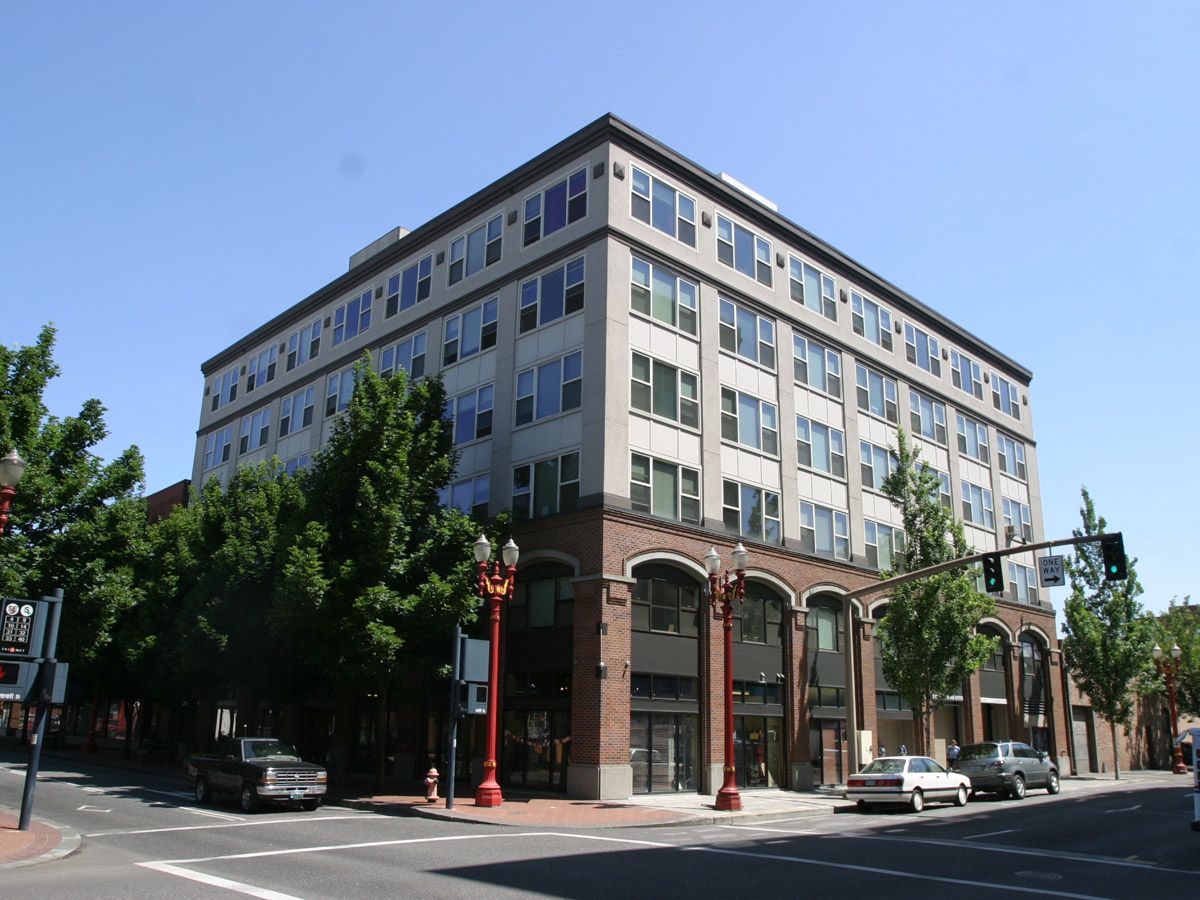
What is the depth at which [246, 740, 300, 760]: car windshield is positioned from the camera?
22.4m

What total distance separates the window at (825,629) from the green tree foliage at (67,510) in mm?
22296

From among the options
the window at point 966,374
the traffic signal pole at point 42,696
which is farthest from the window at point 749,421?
the traffic signal pole at point 42,696

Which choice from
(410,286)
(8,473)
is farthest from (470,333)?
(8,473)

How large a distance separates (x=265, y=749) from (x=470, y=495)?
11.5 metres

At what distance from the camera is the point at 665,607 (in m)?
28.5

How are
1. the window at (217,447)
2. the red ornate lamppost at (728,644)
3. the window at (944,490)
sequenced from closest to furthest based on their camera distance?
the red ornate lamppost at (728,644) < the window at (944,490) < the window at (217,447)

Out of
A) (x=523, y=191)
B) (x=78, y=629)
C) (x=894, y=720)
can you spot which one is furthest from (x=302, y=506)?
(x=894, y=720)

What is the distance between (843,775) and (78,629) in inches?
1006

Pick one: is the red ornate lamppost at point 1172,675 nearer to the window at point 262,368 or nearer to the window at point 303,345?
the window at point 303,345

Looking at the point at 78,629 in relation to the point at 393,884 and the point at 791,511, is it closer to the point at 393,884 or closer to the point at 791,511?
the point at 393,884

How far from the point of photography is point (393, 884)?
11.7 meters

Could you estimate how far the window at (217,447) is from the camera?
48.8 meters

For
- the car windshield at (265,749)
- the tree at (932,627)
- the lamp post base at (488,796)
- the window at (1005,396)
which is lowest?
the lamp post base at (488,796)

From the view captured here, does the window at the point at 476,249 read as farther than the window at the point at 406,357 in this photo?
No
